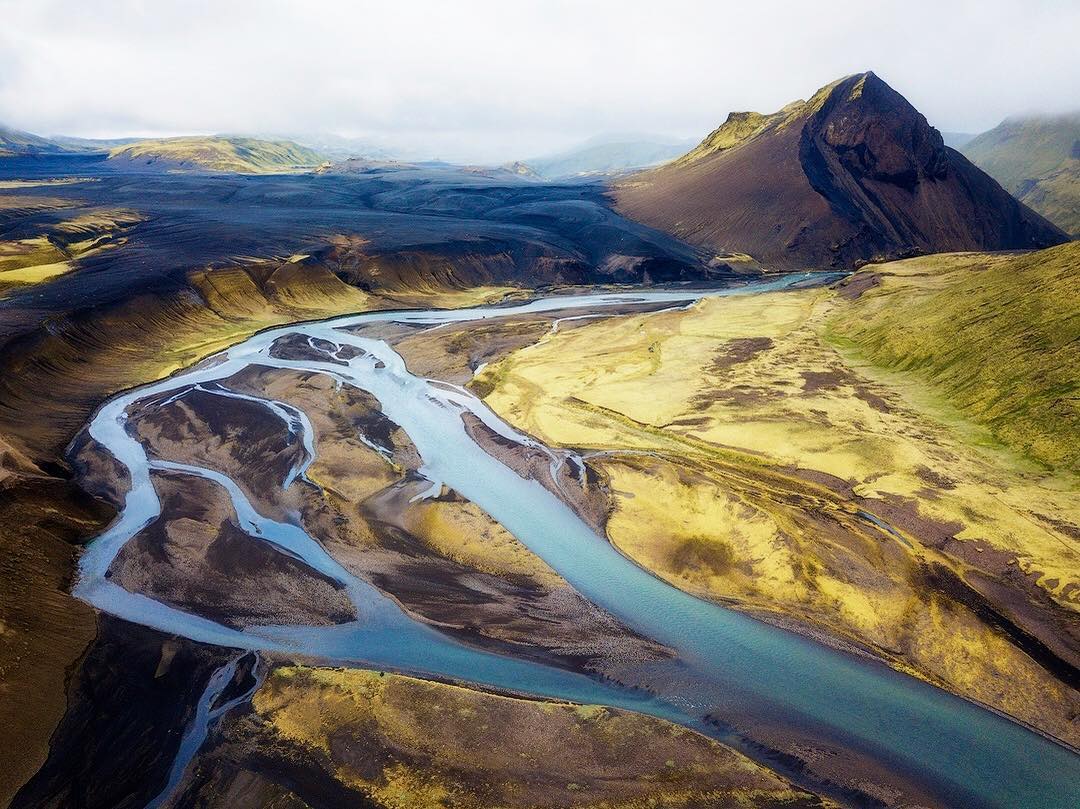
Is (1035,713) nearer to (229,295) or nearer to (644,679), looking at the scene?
(644,679)

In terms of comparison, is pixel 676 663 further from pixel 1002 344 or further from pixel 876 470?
pixel 1002 344

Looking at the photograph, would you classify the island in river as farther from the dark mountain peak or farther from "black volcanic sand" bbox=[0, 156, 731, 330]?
the dark mountain peak

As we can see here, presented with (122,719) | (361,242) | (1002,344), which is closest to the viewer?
(122,719)

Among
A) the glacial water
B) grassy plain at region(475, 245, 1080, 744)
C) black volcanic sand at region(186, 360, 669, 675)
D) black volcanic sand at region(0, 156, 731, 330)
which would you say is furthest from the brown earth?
black volcanic sand at region(0, 156, 731, 330)

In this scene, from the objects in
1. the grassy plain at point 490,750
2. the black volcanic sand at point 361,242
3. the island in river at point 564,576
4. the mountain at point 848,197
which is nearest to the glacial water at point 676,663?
the island in river at point 564,576

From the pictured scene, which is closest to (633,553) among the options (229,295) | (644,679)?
(644,679)

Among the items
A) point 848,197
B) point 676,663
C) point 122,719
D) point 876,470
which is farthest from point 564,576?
point 848,197

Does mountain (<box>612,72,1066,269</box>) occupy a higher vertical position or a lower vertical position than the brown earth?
higher

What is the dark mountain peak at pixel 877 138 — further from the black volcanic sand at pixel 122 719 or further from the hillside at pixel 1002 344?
the black volcanic sand at pixel 122 719
